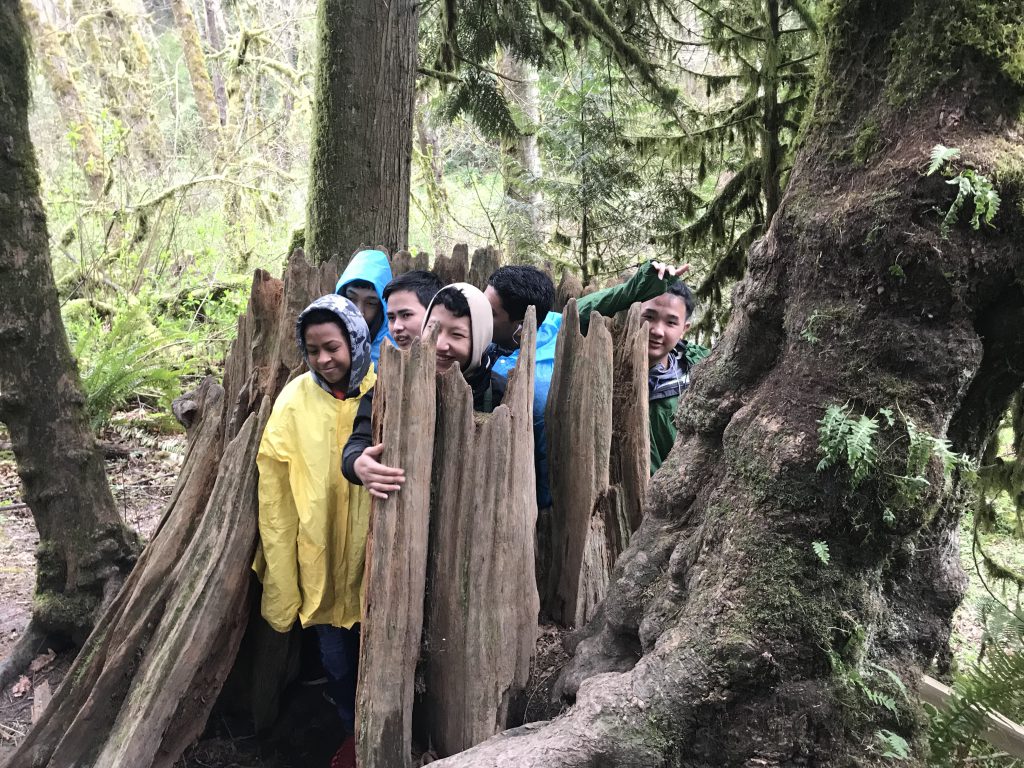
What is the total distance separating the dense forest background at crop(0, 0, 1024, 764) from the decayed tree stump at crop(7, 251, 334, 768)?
2.53 metres

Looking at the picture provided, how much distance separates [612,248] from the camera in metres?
7.79

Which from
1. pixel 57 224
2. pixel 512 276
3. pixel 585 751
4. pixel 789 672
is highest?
pixel 57 224

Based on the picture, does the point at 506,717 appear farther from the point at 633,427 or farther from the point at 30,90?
the point at 30,90

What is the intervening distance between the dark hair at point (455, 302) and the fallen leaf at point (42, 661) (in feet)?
11.6

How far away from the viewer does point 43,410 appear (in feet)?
12.7

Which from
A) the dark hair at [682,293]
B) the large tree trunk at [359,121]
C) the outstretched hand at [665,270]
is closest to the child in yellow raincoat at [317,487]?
the outstretched hand at [665,270]

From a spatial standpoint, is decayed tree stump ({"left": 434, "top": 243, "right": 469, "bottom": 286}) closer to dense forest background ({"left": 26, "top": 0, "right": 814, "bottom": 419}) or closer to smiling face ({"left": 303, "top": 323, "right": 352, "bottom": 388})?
smiling face ({"left": 303, "top": 323, "right": 352, "bottom": 388})

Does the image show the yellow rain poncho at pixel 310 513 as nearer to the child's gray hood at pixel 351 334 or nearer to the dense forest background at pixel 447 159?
the child's gray hood at pixel 351 334

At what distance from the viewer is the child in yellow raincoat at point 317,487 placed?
2.89m

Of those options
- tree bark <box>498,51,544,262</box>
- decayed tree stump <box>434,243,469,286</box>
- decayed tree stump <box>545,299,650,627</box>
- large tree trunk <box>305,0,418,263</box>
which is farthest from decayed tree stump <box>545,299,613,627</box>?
tree bark <box>498,51,544,262</box>

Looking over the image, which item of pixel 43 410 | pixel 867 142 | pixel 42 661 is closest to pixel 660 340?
pixel 867 142

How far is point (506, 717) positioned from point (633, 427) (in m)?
1.54

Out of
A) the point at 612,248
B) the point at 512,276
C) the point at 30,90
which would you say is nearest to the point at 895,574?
the point at 512,276

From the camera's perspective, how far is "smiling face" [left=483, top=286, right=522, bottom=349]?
3.51m
